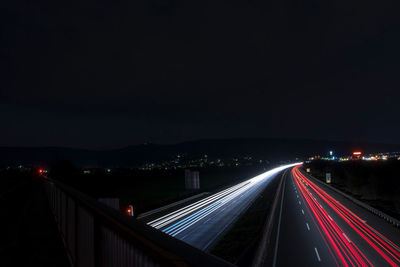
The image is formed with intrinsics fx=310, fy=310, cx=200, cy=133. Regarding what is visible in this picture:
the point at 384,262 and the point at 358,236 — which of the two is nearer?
the point at 384,262

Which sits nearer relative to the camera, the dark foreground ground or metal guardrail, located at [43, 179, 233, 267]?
metal guardrail, located at [43, 179, 233, 267]

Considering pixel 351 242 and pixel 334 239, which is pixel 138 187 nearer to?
pixel 334 239

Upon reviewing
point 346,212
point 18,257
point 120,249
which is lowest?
point 346,212

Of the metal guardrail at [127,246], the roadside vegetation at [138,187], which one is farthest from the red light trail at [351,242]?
the roadside vegetation at [138,187]

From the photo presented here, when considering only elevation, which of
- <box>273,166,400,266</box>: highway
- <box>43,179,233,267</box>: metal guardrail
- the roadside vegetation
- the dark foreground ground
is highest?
<box>43,179,233,267</box>: metal guardrail

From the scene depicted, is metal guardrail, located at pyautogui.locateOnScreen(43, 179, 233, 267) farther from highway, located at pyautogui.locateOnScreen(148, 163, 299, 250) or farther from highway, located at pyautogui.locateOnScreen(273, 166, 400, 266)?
highway, located at pyautogui.locateOnScreen(148, 163, 299, 250)

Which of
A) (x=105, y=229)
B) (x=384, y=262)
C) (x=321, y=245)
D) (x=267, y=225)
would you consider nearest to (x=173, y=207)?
(x=267, y=225)

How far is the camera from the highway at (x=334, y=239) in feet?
62.8

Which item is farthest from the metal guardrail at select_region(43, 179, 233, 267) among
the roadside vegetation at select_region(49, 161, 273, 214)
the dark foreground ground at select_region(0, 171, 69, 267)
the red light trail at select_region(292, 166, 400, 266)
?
the roadside vegetation at select_region(49, 161, 273, 214)

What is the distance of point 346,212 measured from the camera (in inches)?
1500

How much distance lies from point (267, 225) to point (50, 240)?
21048 millimetres

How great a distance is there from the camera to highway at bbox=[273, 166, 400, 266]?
19156 mm

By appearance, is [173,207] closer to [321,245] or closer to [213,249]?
[213,249]

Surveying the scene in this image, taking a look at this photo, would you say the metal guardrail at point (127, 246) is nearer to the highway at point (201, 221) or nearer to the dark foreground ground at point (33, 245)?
the dark foreground ground at point (33, 245)
